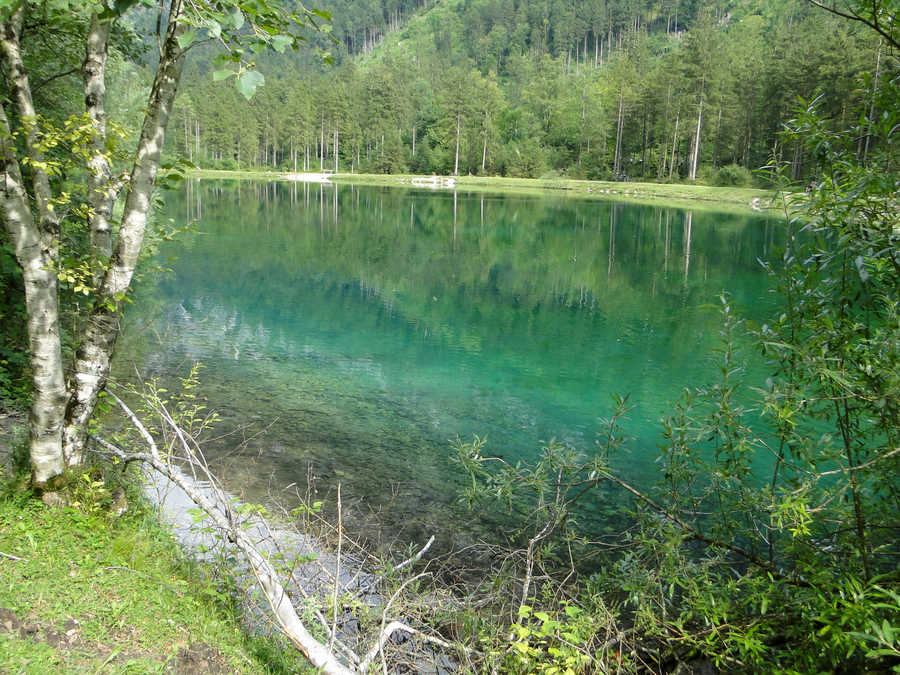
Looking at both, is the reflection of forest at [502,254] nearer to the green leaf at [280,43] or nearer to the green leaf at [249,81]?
the green leaf at [280,43]

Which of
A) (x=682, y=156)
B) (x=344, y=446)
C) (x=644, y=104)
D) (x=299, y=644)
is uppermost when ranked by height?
(x=644, y=104)

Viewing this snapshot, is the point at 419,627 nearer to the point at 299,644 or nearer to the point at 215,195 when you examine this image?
the point at 299,644

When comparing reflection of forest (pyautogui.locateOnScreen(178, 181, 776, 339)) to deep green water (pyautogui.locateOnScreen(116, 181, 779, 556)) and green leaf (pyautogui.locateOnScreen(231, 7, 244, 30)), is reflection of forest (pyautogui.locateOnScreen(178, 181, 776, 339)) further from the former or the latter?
green leaf (pyautogui.locateOnScreen(231, 7, 244, 30))

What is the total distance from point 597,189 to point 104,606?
8602 cm

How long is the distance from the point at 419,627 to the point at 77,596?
2808mm

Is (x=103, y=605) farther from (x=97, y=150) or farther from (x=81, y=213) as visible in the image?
(x=97, y=150)

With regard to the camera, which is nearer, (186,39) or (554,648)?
(186,39)

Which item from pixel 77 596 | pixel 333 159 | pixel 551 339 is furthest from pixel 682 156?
pixel 77 596

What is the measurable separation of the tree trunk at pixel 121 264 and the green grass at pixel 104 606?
2.50 feet

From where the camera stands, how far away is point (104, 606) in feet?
14.3

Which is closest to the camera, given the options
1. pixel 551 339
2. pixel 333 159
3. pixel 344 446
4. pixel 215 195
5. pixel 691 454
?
pixel 691 454

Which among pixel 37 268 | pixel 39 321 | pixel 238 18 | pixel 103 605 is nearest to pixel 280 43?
pixel 238 18

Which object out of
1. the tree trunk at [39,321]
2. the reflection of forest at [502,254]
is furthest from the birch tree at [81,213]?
the reflection of forest at [502,254]

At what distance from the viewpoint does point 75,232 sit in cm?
1138
